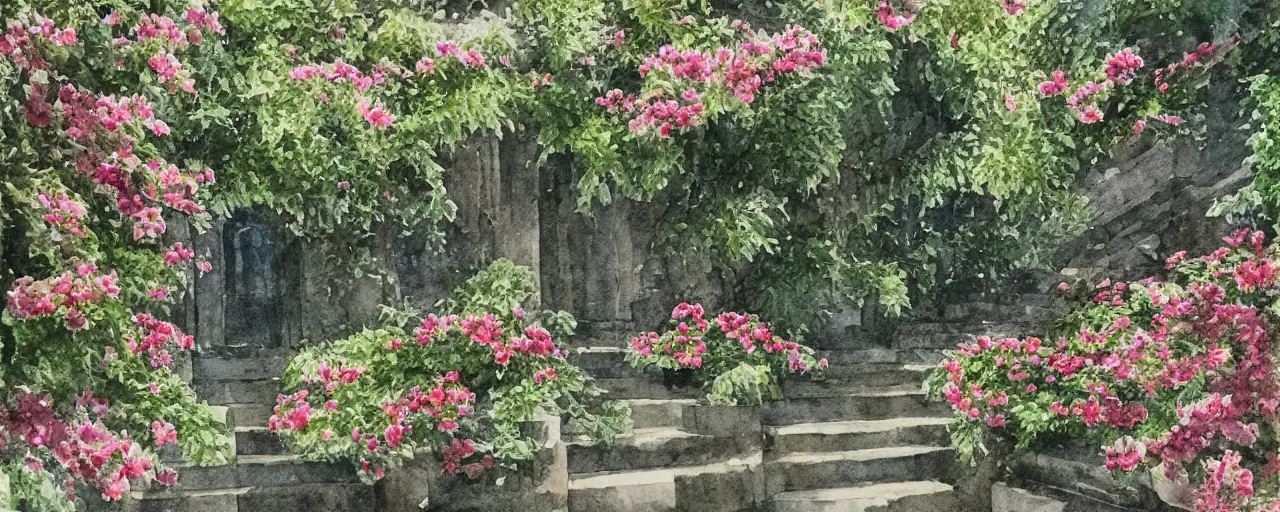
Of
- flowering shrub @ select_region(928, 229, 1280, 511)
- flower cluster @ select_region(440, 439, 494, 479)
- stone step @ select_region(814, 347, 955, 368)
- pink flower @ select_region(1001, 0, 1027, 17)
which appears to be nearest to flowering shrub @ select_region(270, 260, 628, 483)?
flower cluster @ select_region(440, 439, 494, 479)

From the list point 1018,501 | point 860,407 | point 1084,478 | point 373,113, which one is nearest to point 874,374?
point 860,407

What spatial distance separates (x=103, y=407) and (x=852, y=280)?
471 cm

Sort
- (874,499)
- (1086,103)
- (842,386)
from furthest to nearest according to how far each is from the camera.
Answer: (842,386)
(1086,103)
(874,499)

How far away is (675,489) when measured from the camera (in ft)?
21.2

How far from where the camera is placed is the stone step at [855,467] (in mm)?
7078

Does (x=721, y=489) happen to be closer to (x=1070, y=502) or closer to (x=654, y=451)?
(x=654, y=451)

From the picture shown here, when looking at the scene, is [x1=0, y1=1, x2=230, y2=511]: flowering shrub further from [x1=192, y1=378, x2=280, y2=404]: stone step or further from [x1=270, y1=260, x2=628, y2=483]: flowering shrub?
[x1=192, y1=378, x2=280, y2=404]: stone step

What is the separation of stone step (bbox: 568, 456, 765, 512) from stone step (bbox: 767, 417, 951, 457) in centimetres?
38

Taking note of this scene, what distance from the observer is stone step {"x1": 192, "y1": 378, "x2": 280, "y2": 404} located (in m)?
6.62

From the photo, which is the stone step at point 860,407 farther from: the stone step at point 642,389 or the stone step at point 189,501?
the stone step at point 189,501

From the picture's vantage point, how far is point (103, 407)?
4.98 meters

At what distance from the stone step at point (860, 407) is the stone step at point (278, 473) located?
2.75 meters

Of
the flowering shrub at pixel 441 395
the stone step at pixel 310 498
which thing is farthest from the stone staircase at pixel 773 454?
the stone step at pixel 310 498

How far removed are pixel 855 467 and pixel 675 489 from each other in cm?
137
